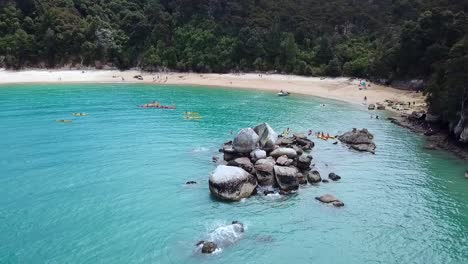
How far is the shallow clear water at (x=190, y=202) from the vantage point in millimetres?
32906

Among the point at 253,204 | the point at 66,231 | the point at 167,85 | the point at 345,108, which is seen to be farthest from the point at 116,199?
the point at 167,85

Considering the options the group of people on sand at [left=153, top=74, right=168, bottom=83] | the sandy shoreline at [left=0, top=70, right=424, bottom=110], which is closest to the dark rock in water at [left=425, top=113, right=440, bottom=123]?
the sandy shoreline at [left=0, top=70, right=424, bottom=110]

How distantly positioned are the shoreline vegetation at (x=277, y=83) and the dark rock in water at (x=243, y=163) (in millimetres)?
30296

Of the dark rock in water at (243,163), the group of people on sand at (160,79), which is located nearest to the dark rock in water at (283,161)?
the dark rock in water at (243,163)

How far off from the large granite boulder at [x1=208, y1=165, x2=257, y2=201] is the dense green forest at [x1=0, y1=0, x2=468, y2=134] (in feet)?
236

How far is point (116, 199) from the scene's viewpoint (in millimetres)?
41656

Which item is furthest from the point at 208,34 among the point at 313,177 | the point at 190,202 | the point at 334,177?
the point at 190,202

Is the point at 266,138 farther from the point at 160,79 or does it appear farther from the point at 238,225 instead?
the point at 160,79

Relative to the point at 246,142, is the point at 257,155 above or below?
below

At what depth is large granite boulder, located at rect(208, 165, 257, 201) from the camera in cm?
4169

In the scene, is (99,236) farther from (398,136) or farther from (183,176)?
(398,136)

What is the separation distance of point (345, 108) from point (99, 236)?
204ft

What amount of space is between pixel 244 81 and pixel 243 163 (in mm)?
73980

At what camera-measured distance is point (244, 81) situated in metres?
119
